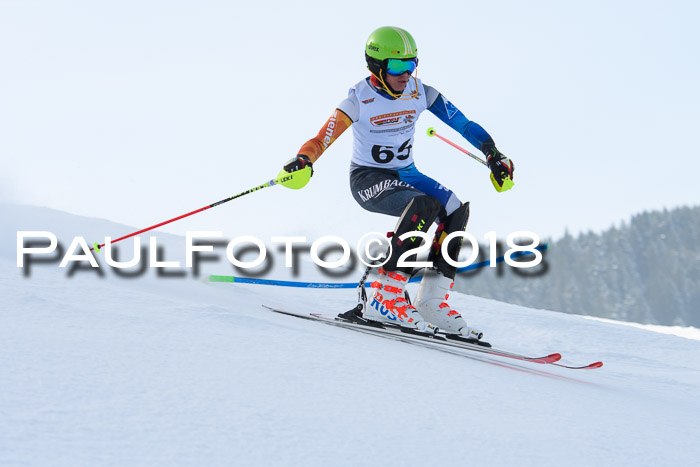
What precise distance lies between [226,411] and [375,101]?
304 cm

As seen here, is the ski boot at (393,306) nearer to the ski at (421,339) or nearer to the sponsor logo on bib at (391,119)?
the ski at (421,339)

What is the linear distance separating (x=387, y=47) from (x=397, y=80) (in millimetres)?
231

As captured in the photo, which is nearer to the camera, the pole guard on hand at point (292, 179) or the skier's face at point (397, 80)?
the pole guard on hand at point (292, 179)

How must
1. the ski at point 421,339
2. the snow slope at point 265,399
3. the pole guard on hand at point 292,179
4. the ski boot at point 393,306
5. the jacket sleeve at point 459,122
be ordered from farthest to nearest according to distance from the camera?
the jacket sleeve at point 459,122 → the ski boot at point 393,306 → the pole guard on hand at point 292,179 → the ski at point 421,339 → the snow slope at point 265,399

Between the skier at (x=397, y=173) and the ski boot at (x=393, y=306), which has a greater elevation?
the skier at (x=397, y=173)

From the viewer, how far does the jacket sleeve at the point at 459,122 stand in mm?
5105

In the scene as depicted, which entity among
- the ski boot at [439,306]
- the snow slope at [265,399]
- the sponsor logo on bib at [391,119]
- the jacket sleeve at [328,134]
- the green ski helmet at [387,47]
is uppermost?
the green ski helmet at [387,47]

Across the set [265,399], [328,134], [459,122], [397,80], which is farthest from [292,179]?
[265,399]

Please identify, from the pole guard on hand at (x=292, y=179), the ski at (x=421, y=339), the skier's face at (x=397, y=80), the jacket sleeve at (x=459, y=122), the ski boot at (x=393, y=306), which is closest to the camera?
the ski at (x=421, y=339)

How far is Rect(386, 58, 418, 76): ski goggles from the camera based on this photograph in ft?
15.4

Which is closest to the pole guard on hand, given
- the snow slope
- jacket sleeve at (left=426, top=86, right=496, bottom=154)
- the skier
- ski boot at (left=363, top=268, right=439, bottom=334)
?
the skier

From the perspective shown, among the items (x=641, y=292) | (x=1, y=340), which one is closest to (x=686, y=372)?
(x=1, y=340)

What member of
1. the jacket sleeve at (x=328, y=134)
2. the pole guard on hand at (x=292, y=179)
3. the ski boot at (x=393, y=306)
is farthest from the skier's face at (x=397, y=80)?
the ski boot at (x=393, y=306)

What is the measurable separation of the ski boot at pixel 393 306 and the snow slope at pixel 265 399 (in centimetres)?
72
